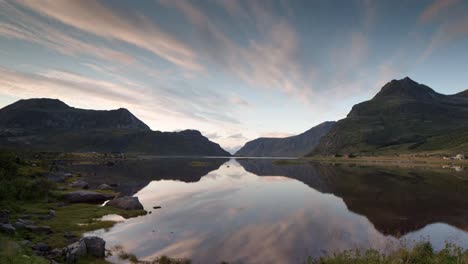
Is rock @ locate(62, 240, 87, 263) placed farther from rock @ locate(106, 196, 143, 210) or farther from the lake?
rock @ locate(106, 196, 143, 210)

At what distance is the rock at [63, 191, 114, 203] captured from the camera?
159 feet

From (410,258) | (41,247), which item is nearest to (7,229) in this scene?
(41,247)

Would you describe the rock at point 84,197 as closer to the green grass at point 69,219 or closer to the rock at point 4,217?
the green grass at point 69,219

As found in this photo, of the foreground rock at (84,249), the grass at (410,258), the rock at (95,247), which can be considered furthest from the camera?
the rock at (95,247)

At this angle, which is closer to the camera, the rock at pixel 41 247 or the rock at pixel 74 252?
the rock at pixel 74 252

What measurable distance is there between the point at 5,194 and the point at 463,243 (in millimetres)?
57364

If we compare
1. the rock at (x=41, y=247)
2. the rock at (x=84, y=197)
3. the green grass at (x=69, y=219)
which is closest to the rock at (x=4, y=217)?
the green grass at (x=69, y=219)

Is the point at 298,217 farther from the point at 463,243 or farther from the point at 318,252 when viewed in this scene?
the point at 463,243

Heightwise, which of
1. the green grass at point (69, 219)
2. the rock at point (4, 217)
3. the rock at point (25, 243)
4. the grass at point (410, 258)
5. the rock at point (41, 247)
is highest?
the grass at point (410, 258)

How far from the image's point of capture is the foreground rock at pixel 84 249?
2081 cm

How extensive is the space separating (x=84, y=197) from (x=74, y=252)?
32.8 metres

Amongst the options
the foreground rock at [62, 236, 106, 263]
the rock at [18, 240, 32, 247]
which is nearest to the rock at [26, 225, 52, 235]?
the rock at [18, 240, 32, 247]

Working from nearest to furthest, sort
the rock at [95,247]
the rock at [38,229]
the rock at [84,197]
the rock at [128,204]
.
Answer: the rock at [95,247]
the rock at [38,229]
the rock at [128,204]
the rock at [84,197]

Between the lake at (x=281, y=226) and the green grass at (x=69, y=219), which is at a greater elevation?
the lake at (x=281, y=226)
